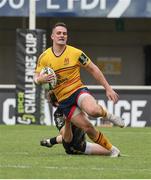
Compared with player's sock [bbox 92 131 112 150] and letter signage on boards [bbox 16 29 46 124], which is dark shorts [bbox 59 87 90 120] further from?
letter signage on boards [bbox 16 29 46 124]

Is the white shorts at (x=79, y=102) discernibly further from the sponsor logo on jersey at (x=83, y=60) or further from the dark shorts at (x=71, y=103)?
the sponsor logo on jersey at (x=83, y=60)

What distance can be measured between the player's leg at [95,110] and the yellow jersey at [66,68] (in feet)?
1.00

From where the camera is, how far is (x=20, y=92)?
21.4m

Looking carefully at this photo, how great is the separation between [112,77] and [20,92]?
8206 mm

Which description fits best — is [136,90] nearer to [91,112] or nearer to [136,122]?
[136,122]

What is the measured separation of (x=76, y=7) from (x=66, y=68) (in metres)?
11.5

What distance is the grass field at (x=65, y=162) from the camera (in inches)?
353

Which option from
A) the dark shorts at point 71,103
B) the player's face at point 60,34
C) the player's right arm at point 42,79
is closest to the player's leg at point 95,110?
the dark shorts at point 71,103

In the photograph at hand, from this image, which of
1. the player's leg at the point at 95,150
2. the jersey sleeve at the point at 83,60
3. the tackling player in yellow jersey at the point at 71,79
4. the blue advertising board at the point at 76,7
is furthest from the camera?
the blue advertising board at the point at 76,7

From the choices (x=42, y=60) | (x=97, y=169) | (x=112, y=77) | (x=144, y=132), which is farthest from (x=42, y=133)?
(x=112, y=77)

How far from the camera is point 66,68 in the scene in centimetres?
1116

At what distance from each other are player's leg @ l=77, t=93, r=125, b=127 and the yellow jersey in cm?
31

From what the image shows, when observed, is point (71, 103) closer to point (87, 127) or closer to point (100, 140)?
point (87, 127)

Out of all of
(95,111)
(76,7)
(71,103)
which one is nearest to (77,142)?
(71,103)
